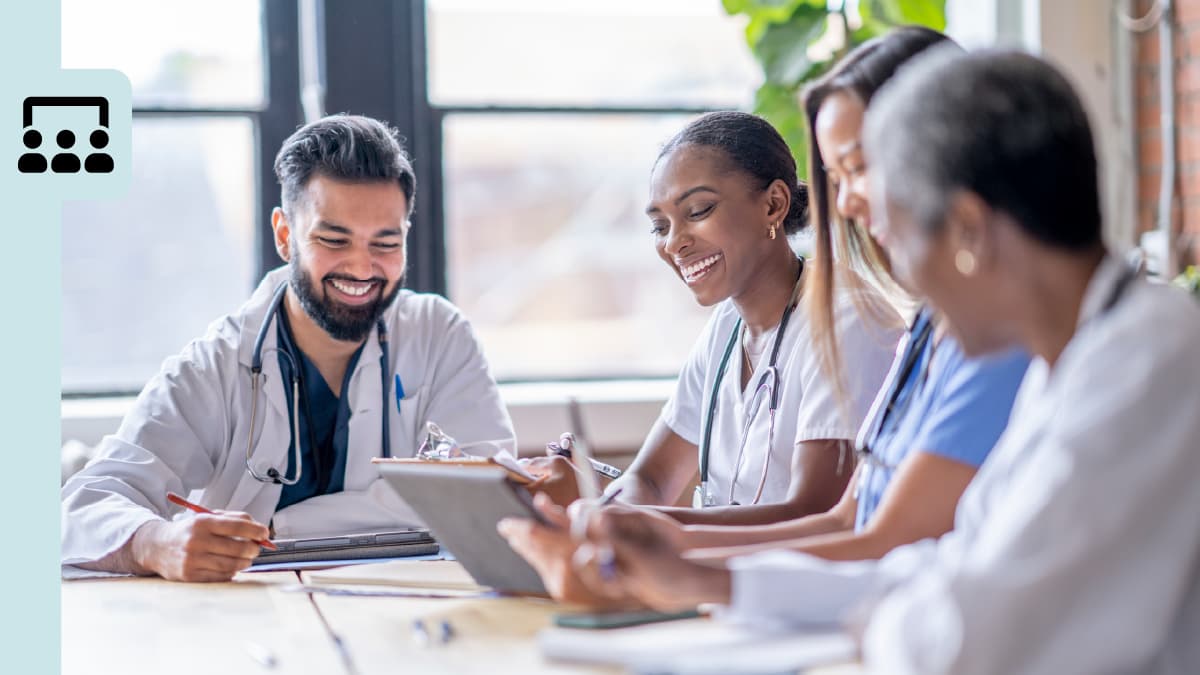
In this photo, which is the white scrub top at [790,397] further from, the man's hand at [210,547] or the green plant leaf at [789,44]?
the green plant leaf at [789,44]

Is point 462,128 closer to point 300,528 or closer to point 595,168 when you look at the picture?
point 595,168

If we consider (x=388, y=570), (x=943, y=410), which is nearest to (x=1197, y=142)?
(x=943, y=410)

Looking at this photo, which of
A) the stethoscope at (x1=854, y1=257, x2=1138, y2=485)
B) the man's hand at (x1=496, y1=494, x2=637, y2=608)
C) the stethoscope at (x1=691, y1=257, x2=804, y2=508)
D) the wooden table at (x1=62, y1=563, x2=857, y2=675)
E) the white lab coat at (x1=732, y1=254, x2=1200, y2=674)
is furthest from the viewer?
the stethoscope at (x1=691, y1=257, x2=804, y2=508)

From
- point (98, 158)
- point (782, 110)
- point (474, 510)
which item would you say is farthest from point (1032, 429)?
point (782, 110)

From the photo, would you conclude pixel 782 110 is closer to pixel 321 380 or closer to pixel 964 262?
pixel 321 380

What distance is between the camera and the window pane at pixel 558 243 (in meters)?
A: 3.82

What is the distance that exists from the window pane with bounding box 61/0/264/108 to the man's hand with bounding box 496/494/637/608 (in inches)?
99.0

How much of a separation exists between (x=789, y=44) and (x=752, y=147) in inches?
53.6

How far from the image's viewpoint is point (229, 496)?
2.35 meters

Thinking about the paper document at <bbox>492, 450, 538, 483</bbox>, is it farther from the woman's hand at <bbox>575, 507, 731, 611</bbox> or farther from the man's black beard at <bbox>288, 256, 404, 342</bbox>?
the man's black beard at <bbox>288, 256, 404, 342</bbox>

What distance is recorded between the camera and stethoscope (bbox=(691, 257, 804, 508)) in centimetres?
209

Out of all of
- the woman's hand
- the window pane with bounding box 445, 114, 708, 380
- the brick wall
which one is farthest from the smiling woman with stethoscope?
the brick wall

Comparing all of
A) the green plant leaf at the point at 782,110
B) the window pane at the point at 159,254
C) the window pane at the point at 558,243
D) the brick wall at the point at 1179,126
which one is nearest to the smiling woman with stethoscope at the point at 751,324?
the green plant leaf at the point at 782,110

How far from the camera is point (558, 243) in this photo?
3.91 metres
